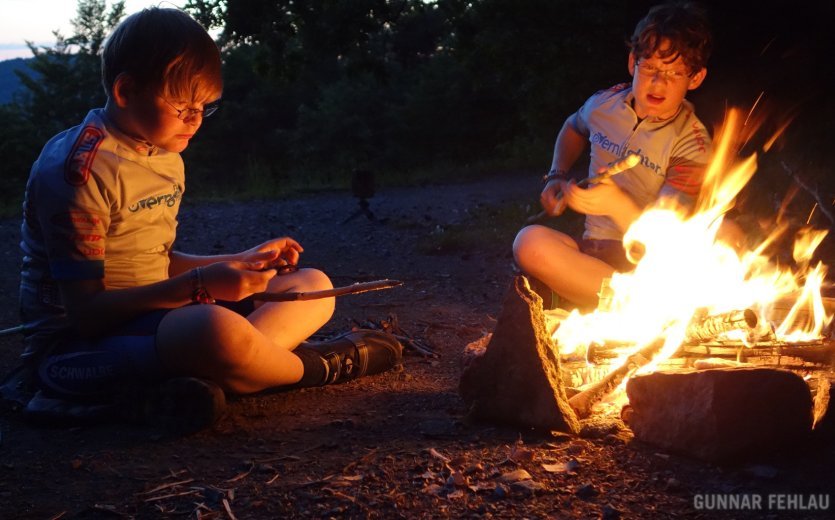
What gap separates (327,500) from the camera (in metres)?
2.34

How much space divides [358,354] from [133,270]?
1043mm

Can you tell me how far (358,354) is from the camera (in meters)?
3.59

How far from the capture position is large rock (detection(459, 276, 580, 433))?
275cm

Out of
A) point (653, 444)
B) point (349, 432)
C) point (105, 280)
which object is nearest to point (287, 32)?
point (105, 280)

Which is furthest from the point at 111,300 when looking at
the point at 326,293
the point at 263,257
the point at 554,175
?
the point at 554,175

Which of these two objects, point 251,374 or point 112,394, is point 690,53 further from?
point 112,394

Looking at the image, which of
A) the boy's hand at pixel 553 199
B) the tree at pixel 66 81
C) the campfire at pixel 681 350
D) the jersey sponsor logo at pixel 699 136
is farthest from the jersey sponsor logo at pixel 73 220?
the tree at pixel 66 81

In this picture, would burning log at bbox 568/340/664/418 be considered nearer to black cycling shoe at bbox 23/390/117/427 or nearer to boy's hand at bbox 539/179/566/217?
boy's hand at bbox 539/179/566/217

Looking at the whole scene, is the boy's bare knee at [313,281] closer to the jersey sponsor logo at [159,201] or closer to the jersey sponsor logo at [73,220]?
the jersey sponsor logo at [159,201]

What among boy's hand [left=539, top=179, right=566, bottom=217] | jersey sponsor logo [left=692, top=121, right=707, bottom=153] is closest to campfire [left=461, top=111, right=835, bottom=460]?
jersey sponsor logo [left=692, top=121, right=707, bottom=153]

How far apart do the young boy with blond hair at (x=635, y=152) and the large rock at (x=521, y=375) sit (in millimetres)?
1198

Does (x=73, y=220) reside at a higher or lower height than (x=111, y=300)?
higher

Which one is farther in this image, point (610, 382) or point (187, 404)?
point (610, 382)

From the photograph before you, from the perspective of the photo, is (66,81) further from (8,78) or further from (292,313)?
(292,313)
